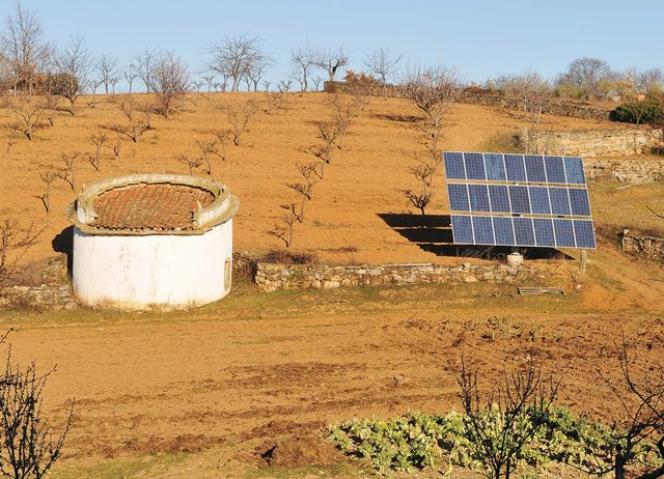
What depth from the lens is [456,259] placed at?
3234cm

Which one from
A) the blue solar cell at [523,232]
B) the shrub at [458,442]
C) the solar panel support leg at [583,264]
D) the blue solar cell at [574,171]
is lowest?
the shrub at [458,442]

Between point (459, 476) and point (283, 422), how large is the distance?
4.50 m

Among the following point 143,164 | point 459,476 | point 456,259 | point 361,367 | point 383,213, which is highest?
point 143,164

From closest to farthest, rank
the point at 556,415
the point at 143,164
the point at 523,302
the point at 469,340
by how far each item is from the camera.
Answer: the point at 556,415 < the point at 469,340 < the point at 523,302 < the point at 143,164

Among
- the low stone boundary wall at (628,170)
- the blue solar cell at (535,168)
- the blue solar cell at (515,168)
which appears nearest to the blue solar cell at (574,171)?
the blue solar cell at (535,168)

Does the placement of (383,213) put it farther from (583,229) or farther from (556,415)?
(556,415)

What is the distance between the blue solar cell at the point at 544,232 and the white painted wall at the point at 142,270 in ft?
39.7

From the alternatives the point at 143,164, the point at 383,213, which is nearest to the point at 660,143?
the point at 383,213

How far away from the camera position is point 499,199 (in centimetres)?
3250

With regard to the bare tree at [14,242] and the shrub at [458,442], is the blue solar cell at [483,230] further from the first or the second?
the bare tree at [14,242]

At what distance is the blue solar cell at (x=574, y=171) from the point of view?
110ft

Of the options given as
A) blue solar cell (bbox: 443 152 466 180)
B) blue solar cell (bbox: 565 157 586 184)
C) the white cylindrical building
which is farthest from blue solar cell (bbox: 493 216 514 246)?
the white cylindrical building

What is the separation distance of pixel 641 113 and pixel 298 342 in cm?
3977

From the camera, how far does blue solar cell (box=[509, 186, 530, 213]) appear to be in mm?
32312
